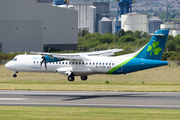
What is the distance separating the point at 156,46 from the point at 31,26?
6779 cm

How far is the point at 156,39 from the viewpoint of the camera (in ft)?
132

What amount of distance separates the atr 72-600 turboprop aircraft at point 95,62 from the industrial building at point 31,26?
176 ft

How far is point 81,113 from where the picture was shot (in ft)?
67.6

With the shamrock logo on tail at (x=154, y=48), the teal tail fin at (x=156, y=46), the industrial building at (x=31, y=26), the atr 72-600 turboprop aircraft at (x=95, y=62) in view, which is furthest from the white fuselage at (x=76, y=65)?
the industrial building at (x=31, y=26)

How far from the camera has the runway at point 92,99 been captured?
2444cm

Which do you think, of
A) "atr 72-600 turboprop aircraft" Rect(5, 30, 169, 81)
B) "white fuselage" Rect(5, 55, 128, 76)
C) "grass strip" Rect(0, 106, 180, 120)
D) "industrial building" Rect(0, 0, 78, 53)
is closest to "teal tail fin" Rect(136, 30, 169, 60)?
"atr 72-600 turboprop aircraft" Rect(5, 30, 169, 81)

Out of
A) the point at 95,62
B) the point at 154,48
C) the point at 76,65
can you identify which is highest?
the point at 154,48

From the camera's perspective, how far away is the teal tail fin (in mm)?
40031

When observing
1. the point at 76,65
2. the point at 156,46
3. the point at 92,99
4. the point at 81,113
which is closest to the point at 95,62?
the point at 76,65

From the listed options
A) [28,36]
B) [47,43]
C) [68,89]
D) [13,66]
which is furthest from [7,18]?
[68,89]

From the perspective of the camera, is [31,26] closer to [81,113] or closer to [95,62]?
[95,62]

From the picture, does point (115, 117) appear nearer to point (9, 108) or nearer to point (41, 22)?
point (9, 108)

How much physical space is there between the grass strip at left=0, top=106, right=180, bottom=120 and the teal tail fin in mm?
19162

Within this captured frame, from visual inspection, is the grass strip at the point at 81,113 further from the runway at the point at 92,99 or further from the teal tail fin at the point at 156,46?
the teal tail fin at the point at 156,46
